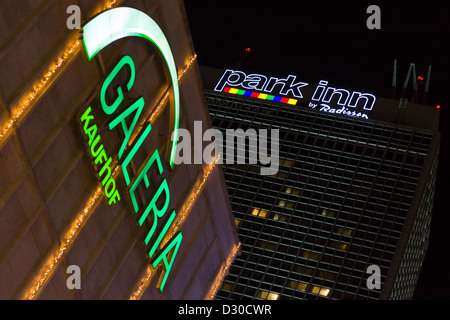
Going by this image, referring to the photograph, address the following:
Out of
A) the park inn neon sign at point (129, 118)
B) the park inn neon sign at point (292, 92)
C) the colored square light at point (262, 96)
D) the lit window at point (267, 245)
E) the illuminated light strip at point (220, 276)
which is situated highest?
the park inn neon sign at point (292, 92)

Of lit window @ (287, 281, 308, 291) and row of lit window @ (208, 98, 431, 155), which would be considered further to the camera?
row of lit window @ (208, 98, 431, 155)

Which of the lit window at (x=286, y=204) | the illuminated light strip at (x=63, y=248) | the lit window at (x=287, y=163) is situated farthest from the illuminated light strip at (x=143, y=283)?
the lit window at (x=287, y=163)

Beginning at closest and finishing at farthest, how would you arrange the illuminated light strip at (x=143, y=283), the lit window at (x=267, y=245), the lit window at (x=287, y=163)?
1. the illuminated light strip at (x=143, y=283)
2. the lit window at (x=267, y=245)
3. the lit window at (x=287, y=163)

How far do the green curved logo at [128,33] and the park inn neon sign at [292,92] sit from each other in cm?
12643

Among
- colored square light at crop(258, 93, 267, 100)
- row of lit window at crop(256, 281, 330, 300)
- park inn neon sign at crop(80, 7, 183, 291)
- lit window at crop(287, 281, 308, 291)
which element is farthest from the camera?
colored square light at crop(258, 93, 267, 100)

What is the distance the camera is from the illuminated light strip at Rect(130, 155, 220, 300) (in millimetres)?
29031

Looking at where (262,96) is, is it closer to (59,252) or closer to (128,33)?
(128,33)

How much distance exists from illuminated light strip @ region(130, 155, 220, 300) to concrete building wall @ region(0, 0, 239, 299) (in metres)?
0.27

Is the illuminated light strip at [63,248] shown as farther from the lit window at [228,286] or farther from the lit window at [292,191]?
the lit window at [292,191]

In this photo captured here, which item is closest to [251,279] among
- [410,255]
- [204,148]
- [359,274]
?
[359,274]

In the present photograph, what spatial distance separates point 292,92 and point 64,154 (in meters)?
140

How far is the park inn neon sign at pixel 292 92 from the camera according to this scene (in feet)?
509

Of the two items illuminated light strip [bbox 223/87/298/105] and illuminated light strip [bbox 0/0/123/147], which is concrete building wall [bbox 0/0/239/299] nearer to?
illuminated light strip [bbox 0/0/123/147]

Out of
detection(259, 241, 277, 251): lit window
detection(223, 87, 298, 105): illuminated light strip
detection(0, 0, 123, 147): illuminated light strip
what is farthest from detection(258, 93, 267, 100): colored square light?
detection(0, 0, 123, 147): illuminated light strip
